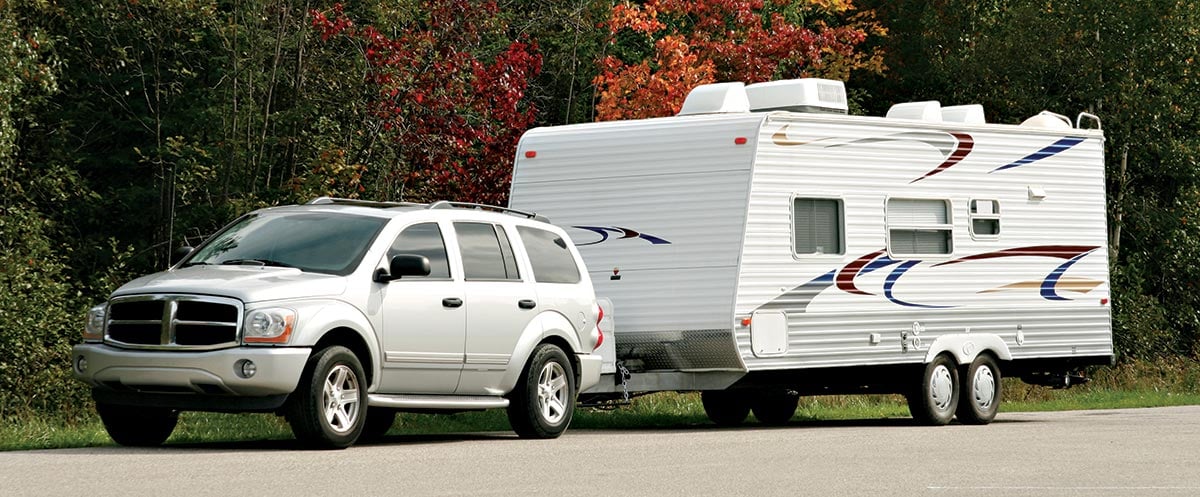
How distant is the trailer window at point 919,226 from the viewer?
708 inches

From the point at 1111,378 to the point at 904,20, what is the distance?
1071cm

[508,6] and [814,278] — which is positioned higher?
[508,6]

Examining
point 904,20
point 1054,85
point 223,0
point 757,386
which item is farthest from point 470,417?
point 904,20

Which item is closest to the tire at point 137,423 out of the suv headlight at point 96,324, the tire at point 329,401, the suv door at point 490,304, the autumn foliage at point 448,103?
the suv headlight at point 96,324

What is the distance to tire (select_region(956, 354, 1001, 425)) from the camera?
18.6 meters

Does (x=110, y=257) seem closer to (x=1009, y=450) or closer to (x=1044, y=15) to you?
(x=1044, y=15)

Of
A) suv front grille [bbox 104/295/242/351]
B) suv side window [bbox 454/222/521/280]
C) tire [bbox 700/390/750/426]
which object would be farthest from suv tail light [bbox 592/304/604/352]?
suv front grille [bbox 104/295/242/351]

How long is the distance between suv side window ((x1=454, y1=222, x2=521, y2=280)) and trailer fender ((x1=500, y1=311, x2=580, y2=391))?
44cm

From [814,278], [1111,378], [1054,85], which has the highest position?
[1054,85]

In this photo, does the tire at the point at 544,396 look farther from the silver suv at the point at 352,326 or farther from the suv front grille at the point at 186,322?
the suv front grille at the point at 186,322

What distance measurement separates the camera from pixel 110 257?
29328 mm

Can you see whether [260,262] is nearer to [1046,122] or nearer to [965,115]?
[965,115]

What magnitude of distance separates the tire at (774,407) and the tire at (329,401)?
7515 mm

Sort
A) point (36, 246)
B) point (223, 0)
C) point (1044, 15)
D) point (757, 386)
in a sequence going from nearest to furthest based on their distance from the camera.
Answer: point (757, 386)
point (36, 246)
point (223, 0)
point (1044, 15)
